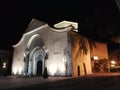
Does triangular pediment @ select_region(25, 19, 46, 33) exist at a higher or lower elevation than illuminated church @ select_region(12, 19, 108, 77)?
higher

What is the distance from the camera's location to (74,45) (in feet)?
67.4

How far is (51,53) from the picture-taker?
73.4 ft

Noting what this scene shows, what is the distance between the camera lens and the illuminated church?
20094 mm

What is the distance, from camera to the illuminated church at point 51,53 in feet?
65.9

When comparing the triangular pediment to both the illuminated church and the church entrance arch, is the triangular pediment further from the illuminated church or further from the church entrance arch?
the church entrance arch

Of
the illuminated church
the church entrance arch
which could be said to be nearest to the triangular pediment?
the illuminated church

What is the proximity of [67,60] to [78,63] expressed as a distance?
177 cm

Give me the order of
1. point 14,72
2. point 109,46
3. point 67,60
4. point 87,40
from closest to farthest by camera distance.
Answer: point 67,60
point 87,40
point 14,72
point 109,46

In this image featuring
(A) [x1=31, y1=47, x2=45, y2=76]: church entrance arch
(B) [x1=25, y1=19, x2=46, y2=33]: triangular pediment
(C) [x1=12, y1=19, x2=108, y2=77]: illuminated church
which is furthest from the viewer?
(B) [x1=25, y1=19, x2=46, y2=33]: triangular pediment

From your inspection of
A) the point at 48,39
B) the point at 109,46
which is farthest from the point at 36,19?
the point at 109,46

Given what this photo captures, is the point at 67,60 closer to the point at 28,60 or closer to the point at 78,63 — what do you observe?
the point at 78,63

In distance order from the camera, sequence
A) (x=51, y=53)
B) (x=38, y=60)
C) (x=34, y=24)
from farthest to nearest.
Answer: (x=34, y=24), (x=38, y=60), (x=51, y=53)

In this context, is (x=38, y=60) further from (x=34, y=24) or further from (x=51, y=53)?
(x=34, y=24)

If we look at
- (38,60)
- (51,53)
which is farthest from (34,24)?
(51,53)
